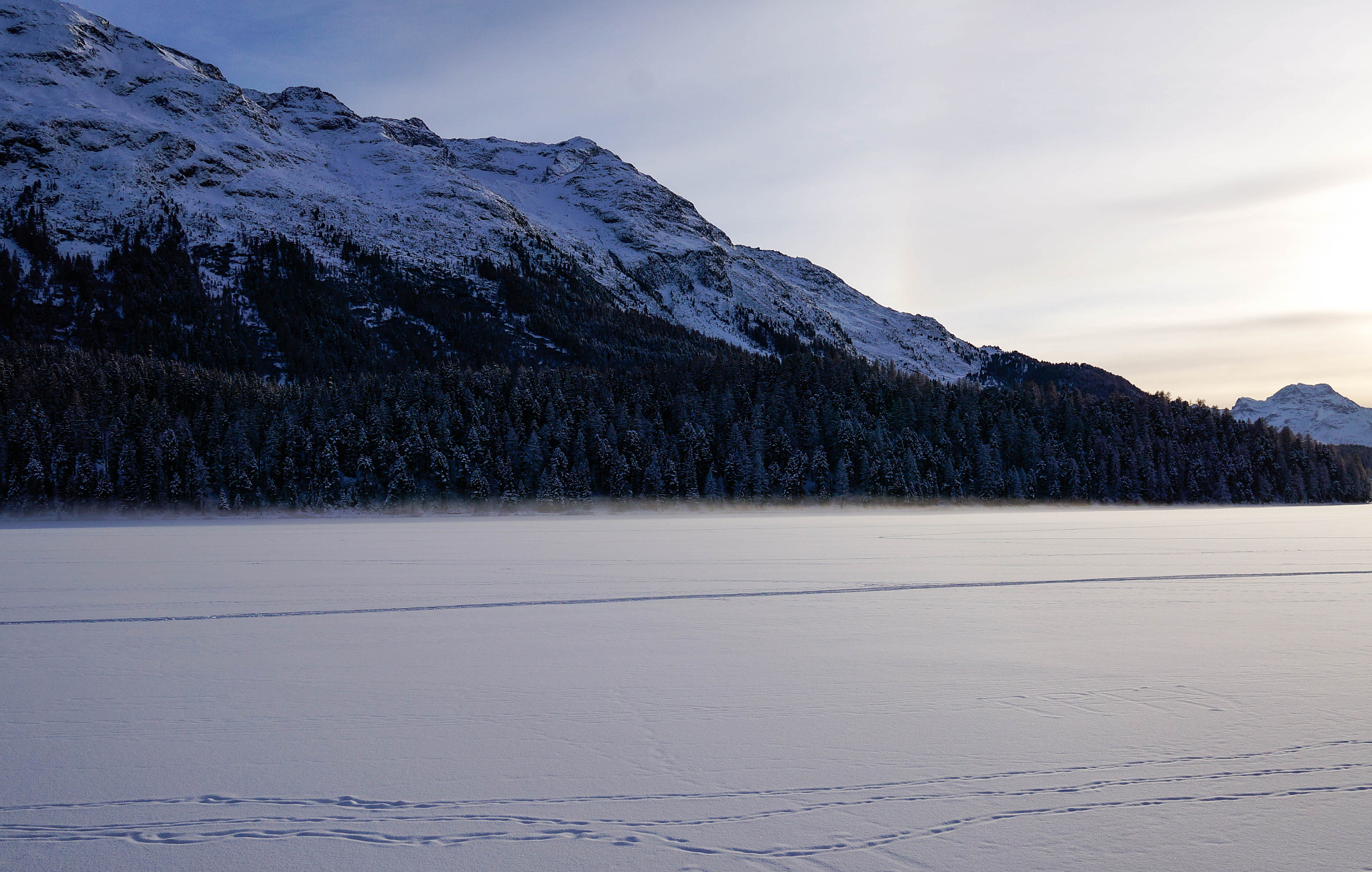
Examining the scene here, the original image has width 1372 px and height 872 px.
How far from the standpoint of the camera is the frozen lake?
15.3ft

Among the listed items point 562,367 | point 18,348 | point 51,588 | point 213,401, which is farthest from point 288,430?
point 18,348

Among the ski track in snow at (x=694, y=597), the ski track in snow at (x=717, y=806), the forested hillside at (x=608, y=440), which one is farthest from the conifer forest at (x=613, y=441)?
the ski track in snow at (x=717, y=806)

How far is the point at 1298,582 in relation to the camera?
1623cm

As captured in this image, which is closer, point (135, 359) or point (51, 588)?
point (51, 588)

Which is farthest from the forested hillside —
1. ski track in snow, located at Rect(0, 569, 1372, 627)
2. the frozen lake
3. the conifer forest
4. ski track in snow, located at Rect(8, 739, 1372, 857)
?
ski track in snow, located at Rect(8, 739, 1372, 857)

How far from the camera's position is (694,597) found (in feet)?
50.8

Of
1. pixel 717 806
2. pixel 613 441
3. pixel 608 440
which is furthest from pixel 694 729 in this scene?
pixel 613 441

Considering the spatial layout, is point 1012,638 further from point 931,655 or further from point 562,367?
point 562,367

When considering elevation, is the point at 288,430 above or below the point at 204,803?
above

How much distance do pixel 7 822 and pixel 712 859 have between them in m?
4.57

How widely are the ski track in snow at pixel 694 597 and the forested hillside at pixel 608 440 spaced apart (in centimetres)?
6486

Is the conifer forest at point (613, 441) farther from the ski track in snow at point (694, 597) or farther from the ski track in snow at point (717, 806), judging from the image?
the ski track in snow at point (717, 806)

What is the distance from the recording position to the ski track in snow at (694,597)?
12.9 metres

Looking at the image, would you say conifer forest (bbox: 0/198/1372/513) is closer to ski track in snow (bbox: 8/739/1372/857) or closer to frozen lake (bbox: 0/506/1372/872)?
frozen lake (bbox: 0/506/1372/872)
